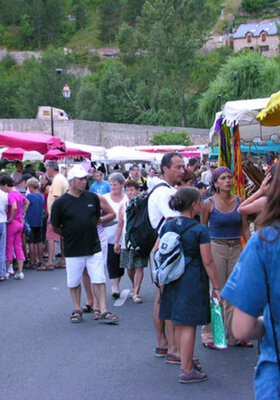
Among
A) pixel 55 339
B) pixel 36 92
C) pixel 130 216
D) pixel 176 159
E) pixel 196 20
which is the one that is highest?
pixel 196 20

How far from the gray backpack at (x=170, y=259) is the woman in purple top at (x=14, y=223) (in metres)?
6.13

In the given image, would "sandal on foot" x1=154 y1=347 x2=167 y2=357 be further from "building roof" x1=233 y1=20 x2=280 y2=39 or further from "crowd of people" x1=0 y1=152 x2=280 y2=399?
"building roof" x1=233 y1=20 x2=280 y2=39

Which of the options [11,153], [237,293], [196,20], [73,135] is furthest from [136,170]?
[196,20]

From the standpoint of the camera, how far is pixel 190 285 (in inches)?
197

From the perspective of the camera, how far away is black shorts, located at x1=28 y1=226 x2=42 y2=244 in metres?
12.0

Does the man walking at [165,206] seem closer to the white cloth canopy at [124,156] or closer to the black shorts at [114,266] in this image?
the black shorts at [114,266]

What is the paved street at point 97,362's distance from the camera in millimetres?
4938

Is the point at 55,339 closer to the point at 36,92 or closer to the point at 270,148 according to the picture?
the point at 270,148

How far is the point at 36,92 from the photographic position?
326ft

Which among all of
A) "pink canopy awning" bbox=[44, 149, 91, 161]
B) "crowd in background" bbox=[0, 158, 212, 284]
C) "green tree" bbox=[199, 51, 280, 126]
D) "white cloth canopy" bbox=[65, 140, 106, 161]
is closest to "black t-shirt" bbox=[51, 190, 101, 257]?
"crowd in background" bbox=[0, 158, 212, 284]

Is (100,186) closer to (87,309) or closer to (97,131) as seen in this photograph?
(87,309)

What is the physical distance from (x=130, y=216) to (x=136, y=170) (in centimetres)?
1276

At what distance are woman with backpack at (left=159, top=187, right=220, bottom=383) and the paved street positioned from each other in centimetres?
32

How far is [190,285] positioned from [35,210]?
24.1 feet
